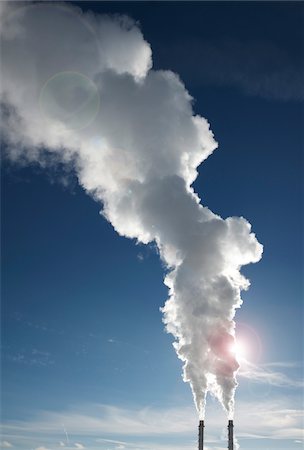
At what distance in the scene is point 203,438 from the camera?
40062 millimetres

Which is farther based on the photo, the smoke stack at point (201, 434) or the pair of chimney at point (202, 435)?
the smoke stack at point (201, 434)

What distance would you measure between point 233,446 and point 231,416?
9.03 ft

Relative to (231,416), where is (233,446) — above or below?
below

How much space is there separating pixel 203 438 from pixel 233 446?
366 cm

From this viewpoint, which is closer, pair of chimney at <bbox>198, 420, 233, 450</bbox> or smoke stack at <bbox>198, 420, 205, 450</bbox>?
pair of chimney at <bbox>198, 420, 233, 450</bbox>

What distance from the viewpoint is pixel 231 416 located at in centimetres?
3816

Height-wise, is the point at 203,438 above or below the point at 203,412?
below

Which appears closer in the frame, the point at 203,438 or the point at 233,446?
the point at 233,446

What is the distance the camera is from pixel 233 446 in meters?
37.6

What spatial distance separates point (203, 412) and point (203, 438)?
3.00 meters

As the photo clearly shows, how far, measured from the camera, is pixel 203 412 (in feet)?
130

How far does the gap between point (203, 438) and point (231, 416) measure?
15.0 feet
